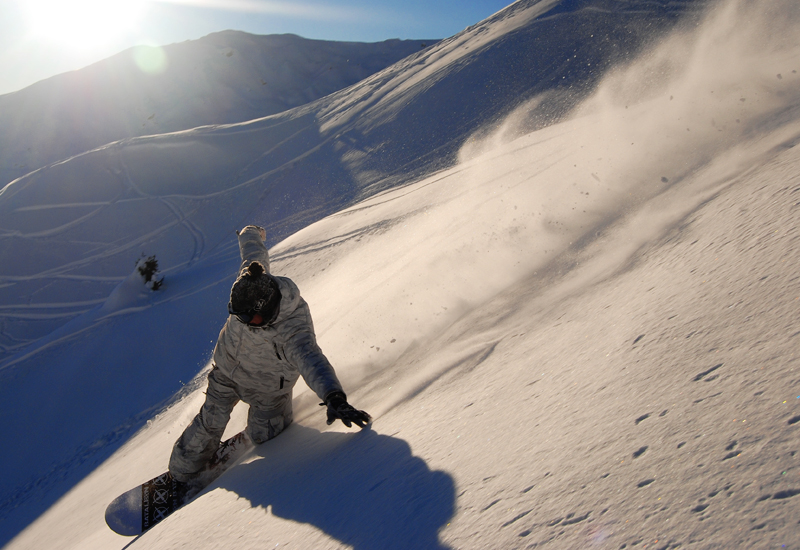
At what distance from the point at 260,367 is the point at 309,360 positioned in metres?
0.53

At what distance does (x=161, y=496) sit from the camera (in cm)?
326

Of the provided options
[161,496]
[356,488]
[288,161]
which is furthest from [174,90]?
[356,488]

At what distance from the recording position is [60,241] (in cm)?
1313

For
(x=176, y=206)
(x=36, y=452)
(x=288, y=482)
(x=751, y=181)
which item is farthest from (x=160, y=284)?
(x=751, y=181)

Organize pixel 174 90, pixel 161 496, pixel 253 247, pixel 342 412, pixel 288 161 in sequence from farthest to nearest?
pixel 174 90 → pixel 288 161 → pixel 253 247 → pixel 161 496 → pixel 342 412

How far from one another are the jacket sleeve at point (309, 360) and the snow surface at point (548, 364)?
0.28 m

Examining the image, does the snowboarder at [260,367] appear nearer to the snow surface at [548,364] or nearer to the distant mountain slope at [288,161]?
the snow surface at [548,364]

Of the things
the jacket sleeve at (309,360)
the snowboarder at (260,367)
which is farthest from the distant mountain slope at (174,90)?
the jacket sleeve at (309,360)

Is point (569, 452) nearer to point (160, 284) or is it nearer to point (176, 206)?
point (160, 284)

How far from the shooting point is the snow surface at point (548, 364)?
114cm

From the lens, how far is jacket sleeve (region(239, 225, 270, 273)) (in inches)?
141

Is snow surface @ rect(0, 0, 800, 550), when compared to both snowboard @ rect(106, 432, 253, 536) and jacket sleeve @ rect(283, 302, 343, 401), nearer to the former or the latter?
snowboard @ rect(106, 432, 253, 536)

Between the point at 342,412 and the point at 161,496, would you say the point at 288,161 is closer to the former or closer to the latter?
the point at 161,496

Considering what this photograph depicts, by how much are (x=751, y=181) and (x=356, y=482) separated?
7.85 feet
